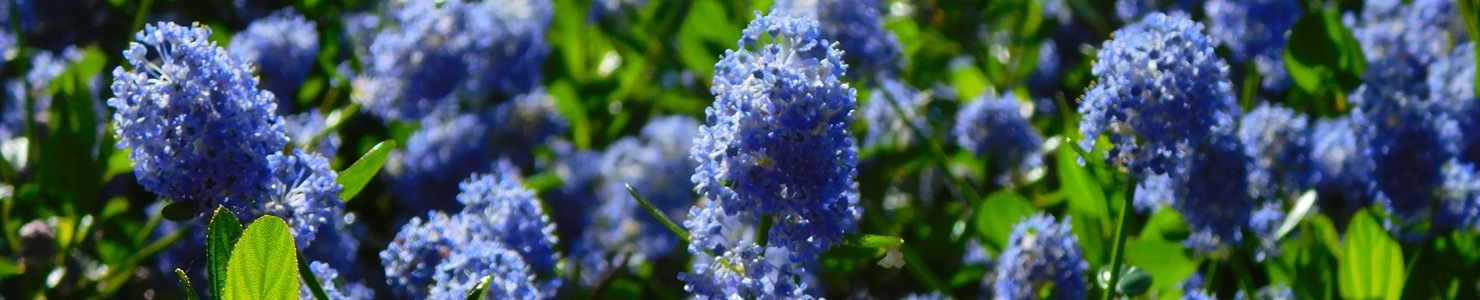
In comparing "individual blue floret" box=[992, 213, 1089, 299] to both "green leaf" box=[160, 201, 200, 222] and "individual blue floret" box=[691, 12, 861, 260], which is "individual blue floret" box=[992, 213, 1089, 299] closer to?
"individual blue floret" box=[691, 12, 861, 260]

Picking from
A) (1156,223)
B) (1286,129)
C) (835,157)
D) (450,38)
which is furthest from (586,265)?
(835,157)

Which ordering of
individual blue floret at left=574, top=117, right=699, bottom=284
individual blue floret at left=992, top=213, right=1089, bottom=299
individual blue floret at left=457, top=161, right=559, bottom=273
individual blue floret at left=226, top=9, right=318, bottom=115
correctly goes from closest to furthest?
individual blue floret at left=457, top=161, right=559, bottom=273 → individual blue floret at left=992, top=213, right=1089, bottom=299 → individual blue floret at left=226, top=9, right=318, bottom=115 → individual blue floret at left=574, top=117, right=699, bottom=284

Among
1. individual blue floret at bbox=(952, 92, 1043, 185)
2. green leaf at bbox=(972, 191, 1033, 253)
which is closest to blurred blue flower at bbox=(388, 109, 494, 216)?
individual blue floret at bbox=(952, 92, 1043, 185)

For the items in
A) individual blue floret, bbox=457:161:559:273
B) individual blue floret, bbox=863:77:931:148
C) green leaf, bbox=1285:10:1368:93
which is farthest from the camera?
individual blue floret, bbox=863:77:931:148

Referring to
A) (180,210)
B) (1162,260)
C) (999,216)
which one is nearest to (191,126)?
(180,210)

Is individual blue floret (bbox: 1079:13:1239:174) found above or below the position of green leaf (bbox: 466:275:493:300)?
below

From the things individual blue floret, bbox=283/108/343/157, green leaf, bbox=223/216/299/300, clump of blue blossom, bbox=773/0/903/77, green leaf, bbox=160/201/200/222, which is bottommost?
green leaf, bbox=223/216/299/300

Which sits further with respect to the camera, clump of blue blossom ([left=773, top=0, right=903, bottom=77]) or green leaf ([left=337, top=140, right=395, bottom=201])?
clump of blue blossom ([left=773, top=0, right=903, bottom=77])
